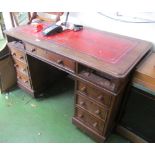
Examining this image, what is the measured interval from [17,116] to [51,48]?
895mm

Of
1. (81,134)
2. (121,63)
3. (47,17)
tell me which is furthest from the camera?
(47,17)

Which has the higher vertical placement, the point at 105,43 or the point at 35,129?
the point at 105,43

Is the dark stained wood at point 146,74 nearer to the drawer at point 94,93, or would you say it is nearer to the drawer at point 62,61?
the drawer at point 94,93

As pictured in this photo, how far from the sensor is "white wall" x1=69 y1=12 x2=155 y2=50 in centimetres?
131

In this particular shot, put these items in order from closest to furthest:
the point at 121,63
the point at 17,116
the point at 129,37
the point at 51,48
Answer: the point at 121,63 → the point at 51,48 → the point at 129,37 → the point at 17,116

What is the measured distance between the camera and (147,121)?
128 cm

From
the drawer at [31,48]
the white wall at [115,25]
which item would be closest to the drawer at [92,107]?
the drawer at [31,48]

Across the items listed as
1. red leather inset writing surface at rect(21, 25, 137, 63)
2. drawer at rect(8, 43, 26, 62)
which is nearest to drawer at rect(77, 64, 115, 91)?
red leather inset writing surface at rect(21, 25, 137, 63)

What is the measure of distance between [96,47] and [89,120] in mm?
616

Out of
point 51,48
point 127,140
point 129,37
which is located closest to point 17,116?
point 51,48

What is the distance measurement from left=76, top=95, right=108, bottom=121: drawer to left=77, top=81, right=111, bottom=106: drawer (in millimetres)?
64

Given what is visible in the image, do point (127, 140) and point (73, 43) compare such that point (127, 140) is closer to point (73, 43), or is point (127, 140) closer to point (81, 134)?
point (81, 134)

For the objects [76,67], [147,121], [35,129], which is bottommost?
[35,129]

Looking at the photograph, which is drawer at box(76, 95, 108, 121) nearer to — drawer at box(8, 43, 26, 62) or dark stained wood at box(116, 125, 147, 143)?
dark stained wood at box(116, 125, 147, 143)
